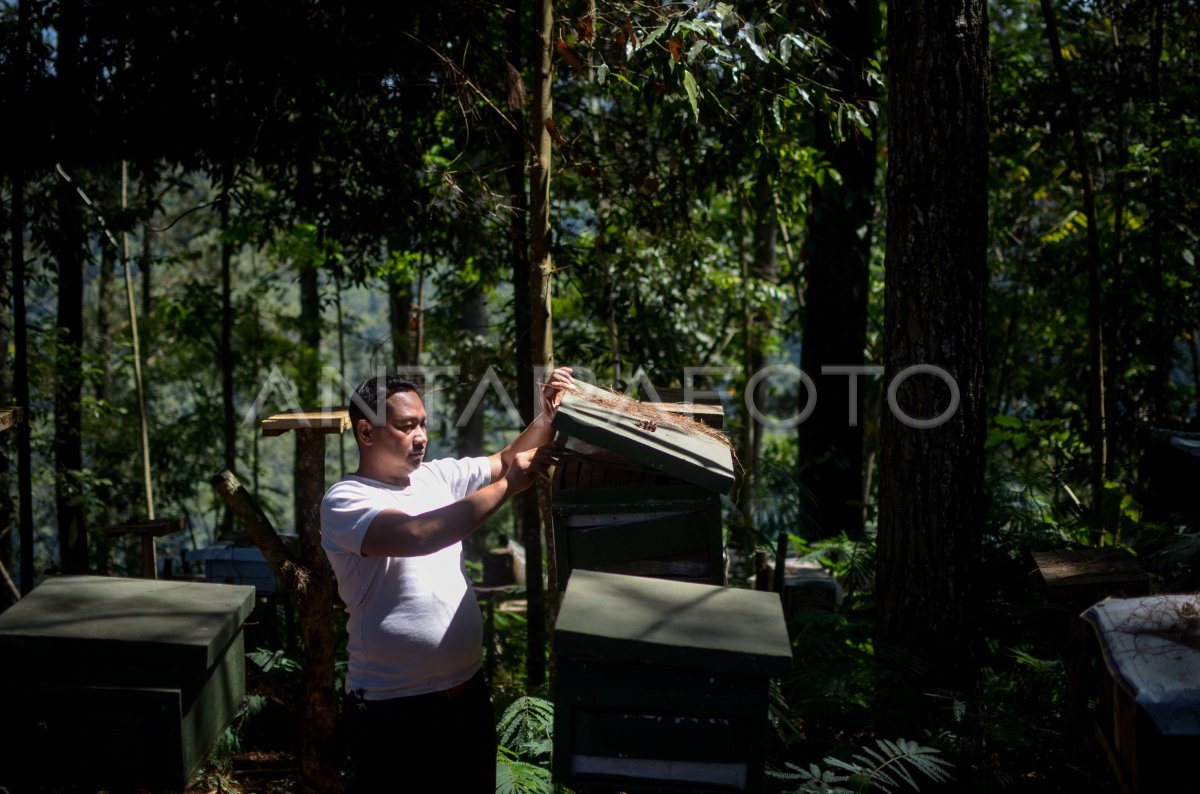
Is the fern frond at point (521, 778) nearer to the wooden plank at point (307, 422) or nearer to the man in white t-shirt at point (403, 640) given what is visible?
the man in white t-shirt at point (403, 640)

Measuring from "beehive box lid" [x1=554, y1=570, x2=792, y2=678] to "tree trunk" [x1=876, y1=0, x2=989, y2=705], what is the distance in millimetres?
1892

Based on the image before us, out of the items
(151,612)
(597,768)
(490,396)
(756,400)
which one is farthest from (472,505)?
(756,400)

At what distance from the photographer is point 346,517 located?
290cm

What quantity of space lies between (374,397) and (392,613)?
67cm

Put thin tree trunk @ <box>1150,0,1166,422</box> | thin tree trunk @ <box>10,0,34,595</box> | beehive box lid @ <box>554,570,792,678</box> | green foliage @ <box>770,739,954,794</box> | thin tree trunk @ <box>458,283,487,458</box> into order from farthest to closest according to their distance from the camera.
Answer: thin tree trunk @ <box>458,283,487,458</box> → thin tree trunk @ <box>1150,0,1166,422</box> → thin tree trunk @ <box>10,0,34,595</box> → green foliage @ <box>770,739,954,794</box> → beehive box lid @ <box>554,570,792,678</box>

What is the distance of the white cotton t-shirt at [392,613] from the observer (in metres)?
2.96

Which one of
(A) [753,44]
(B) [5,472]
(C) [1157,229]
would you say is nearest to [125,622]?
(A) [753,44]

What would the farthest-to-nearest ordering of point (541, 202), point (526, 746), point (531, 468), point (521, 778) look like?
point (541, 202)
point (526, 746)
point (521, 778)
point (531, 468)

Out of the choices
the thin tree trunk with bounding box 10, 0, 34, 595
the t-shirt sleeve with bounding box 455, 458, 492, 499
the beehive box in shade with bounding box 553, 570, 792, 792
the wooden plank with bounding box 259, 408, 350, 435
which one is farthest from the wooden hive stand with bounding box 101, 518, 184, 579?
the beehive box in shade with bounding box 553, 570, 792, 792

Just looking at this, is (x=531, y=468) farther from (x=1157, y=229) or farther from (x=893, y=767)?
(x=1157, y=229)

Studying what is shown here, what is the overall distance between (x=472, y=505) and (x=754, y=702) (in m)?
0.91

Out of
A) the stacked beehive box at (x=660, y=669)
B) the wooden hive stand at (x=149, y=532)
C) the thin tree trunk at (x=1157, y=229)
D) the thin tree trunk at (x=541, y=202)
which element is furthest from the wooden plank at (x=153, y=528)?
A: the thin tree trunk at (x=1157, y=229)

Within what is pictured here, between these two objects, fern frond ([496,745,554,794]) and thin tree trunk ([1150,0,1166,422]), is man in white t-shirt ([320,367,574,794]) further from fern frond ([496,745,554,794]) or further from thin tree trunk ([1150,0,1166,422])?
thin tree trunk ([1150,0,1166,422])

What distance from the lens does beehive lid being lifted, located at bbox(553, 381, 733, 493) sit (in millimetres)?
2916
